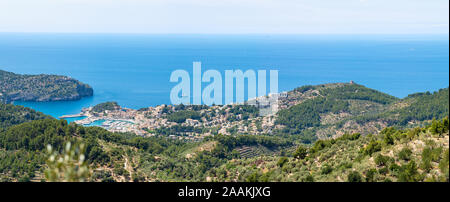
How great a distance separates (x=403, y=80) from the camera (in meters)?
81.5

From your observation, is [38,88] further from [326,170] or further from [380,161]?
[380,161]

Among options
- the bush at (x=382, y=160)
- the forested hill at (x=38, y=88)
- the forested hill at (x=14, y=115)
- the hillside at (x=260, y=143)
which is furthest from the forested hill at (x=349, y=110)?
the forested hill at (x=38, y=88)

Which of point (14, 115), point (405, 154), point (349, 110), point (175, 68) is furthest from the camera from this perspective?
point (175, 68)

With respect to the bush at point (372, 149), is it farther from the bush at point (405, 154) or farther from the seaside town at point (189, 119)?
the seaside town at point (189, 119)

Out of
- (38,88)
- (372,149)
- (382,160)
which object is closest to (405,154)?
(382,160)

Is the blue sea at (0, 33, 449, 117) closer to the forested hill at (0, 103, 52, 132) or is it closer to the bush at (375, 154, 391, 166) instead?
the forested hill at (0, 103, 52, 132)

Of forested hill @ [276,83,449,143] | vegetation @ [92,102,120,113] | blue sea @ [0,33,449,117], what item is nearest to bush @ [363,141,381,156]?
forested hill @ [276,83,449,143]

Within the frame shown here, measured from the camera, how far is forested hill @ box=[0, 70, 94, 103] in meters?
61.0

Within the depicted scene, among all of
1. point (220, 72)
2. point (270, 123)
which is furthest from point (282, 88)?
point (270, 123)

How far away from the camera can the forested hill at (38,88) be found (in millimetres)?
61000

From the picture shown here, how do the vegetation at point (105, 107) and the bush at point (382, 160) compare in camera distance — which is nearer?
the bush at point (382, 160)

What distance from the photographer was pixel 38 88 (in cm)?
6350

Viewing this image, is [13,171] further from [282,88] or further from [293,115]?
[282,88]
